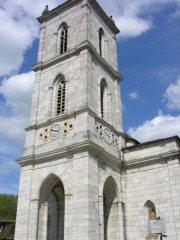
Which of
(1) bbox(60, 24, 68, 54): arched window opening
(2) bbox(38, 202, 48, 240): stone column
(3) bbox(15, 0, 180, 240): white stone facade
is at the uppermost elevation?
(1) bbox(60, 24, 68, 54): arched window opening

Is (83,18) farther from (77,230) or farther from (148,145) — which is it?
(77,230)

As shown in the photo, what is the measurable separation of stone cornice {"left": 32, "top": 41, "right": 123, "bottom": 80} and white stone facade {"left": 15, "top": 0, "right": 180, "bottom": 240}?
2.7 inches

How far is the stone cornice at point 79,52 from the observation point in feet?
68.4

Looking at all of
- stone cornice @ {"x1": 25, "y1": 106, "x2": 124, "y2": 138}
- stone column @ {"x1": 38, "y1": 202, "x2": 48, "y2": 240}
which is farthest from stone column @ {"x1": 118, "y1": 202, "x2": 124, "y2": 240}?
Result: stone cornice @ {"x1": 25, "y1": 106, "x2": 124, "y2": 138}

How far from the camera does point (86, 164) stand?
648 inches

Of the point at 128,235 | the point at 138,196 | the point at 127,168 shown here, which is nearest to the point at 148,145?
the point at 127,168

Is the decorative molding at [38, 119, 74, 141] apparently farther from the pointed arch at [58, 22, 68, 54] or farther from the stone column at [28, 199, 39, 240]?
the pointed arch at [58, 22, 68, 54]

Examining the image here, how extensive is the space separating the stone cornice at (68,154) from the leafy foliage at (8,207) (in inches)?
1449

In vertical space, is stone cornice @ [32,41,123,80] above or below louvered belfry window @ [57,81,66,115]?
above

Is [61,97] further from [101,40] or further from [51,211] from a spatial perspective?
[51,211]

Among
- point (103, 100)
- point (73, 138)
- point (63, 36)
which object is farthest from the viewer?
point (63, 36)

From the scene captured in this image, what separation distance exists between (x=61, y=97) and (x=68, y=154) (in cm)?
461

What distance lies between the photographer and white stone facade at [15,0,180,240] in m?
16.6

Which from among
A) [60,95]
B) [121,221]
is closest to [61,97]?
[60,95]
